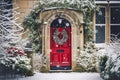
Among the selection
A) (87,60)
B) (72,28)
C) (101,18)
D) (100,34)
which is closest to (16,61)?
(87,60)

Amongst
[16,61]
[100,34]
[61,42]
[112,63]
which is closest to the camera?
[112,63]

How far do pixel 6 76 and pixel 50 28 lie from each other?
195 inches

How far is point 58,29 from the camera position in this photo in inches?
786

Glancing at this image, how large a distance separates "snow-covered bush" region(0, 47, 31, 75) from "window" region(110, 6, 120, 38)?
6.34m

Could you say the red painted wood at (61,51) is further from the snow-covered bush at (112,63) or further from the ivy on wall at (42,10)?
the snow-covered bush at (112,63)

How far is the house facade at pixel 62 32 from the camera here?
19.7m

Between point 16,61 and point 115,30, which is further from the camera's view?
point 115,30

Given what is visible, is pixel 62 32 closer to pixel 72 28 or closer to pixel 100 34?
pixel 72 28

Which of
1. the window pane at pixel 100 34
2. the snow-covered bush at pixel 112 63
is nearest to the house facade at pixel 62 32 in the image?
the window pane at pixel 100 34

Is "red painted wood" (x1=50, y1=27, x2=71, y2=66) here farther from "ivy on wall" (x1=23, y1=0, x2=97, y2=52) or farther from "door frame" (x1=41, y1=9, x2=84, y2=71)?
"ivy on wall" (x1=23, y1=0, x2=97, y2=52)

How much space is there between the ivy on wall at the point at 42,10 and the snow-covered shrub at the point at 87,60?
2.48ft

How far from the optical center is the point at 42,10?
19719 mm

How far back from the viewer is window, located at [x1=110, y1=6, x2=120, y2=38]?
811 inches

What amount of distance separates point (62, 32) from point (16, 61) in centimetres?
520
